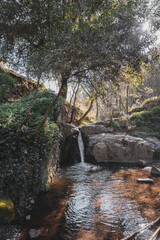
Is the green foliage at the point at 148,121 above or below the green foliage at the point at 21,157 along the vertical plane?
above

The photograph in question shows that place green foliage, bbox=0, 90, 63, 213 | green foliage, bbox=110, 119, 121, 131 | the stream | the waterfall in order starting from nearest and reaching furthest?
the stream → green foliage, bbox=0, 90, 63, 213 → the waterfall → green foliage, bbox=110, 119, 121, 131

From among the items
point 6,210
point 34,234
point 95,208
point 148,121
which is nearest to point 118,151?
point 148,121

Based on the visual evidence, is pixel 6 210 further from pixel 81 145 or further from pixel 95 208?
pixel 81 145

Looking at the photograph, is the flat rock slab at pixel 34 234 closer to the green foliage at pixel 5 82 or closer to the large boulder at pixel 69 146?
the large boulder at pixel 69 146

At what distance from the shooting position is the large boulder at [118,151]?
469 inches

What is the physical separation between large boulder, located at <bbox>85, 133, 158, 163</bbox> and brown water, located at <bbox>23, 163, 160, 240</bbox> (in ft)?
12.0

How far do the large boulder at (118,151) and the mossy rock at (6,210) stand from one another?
26.7ft

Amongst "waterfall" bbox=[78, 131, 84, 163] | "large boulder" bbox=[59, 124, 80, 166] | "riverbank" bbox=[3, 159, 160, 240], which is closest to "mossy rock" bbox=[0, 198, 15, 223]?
"riverbank" bbox=[3, 159, 160, 240]

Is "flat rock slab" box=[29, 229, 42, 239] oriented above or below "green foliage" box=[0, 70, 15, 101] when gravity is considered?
below

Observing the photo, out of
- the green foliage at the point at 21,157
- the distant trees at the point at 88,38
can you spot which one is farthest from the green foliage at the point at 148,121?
the green foliage at the point at 21,157

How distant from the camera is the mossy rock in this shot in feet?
13.2

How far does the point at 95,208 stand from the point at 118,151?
7211mm

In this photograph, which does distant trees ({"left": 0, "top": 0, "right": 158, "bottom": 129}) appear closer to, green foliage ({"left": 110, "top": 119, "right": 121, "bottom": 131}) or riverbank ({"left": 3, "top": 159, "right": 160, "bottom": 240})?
riverbank ({"left": 3, "top": 159, "right": 160, "bottom": 240})

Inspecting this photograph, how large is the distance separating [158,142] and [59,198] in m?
10.5
